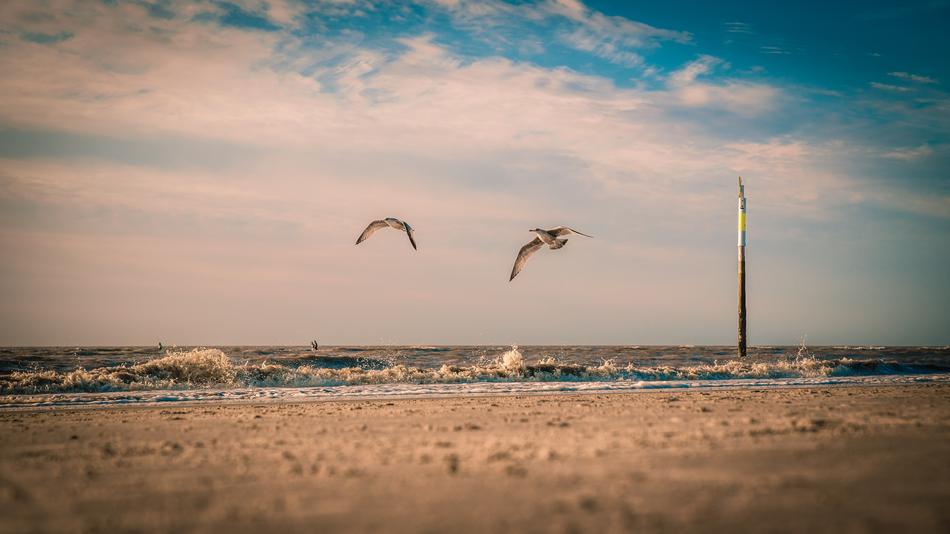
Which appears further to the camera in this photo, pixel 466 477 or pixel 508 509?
pixel 466 477

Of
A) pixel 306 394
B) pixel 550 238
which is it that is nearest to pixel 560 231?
pixel 550 238

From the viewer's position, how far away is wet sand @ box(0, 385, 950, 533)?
3.60m

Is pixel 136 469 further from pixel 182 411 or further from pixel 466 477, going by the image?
pixel 182 411

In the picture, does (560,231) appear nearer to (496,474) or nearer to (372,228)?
(372,228)

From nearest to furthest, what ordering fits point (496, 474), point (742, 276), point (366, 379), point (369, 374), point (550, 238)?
point (496, 474) → point (550, 238) → point (366, 379) → point (369, 374) → point (742, 276)

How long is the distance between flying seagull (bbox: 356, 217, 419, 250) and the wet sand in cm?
733

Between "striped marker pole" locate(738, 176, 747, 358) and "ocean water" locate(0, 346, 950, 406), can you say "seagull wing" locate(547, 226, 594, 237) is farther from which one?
"striped marker pole" locate(738, 176, 747, 358)

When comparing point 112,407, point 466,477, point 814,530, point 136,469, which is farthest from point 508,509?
point 112,407

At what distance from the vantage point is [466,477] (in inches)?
186

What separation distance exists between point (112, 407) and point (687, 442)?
11765 millimetres

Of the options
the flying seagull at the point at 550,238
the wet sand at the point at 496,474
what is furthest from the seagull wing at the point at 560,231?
the wet sand at the point at 496,474

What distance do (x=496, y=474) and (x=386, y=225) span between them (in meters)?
12.8

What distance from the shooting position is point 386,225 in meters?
17.1

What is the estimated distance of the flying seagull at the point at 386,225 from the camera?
16.0m
